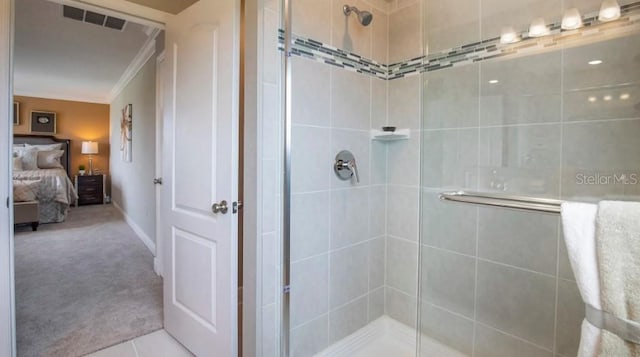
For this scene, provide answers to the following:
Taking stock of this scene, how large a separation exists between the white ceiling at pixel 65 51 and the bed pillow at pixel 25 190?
5.67 ft

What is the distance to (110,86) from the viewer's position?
19.5ft

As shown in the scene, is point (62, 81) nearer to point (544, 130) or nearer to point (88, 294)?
point (88, 294)

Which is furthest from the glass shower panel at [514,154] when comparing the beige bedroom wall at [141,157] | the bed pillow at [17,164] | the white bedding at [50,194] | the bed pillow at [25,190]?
the bed pillow at [17,164]

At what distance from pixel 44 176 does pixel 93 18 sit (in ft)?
10.8

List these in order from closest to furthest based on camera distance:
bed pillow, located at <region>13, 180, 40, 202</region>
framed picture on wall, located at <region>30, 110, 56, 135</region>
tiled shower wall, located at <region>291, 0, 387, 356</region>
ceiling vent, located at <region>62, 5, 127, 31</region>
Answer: tiled shower wall, located at <region>291, 0, 387, 356</region> → ceiling vent, located at <region>62, 5, 127, 31</region> → bed pillow, located at <region>13, 180, 40, 202</region> → framed picture on wall, located at <region>30, 110, 56, 135</region>

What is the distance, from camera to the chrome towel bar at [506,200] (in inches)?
51.4

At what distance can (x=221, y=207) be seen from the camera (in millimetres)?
1548

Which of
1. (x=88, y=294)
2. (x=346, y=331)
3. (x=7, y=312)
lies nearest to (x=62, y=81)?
(x=88, y=294)

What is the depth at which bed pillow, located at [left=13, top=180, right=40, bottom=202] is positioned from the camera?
4.43 metres

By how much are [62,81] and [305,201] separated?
6296 millimetres

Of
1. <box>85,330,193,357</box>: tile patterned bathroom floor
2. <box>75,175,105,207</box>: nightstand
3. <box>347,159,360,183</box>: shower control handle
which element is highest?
<box>347,159,360,183</box>: shower control handle

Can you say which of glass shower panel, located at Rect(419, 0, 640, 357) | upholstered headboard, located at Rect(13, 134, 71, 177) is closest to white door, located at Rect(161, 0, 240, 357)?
glass shower panel, located at Rect(419, 0, 640, 357)

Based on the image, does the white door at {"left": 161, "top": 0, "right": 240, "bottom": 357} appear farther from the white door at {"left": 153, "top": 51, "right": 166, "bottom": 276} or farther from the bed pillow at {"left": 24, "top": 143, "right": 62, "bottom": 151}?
the bed pillow at {"left": 24, "top": 143, "right": 62, "bottom": 151}

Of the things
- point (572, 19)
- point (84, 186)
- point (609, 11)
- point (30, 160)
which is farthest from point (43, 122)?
point (609, 11)
